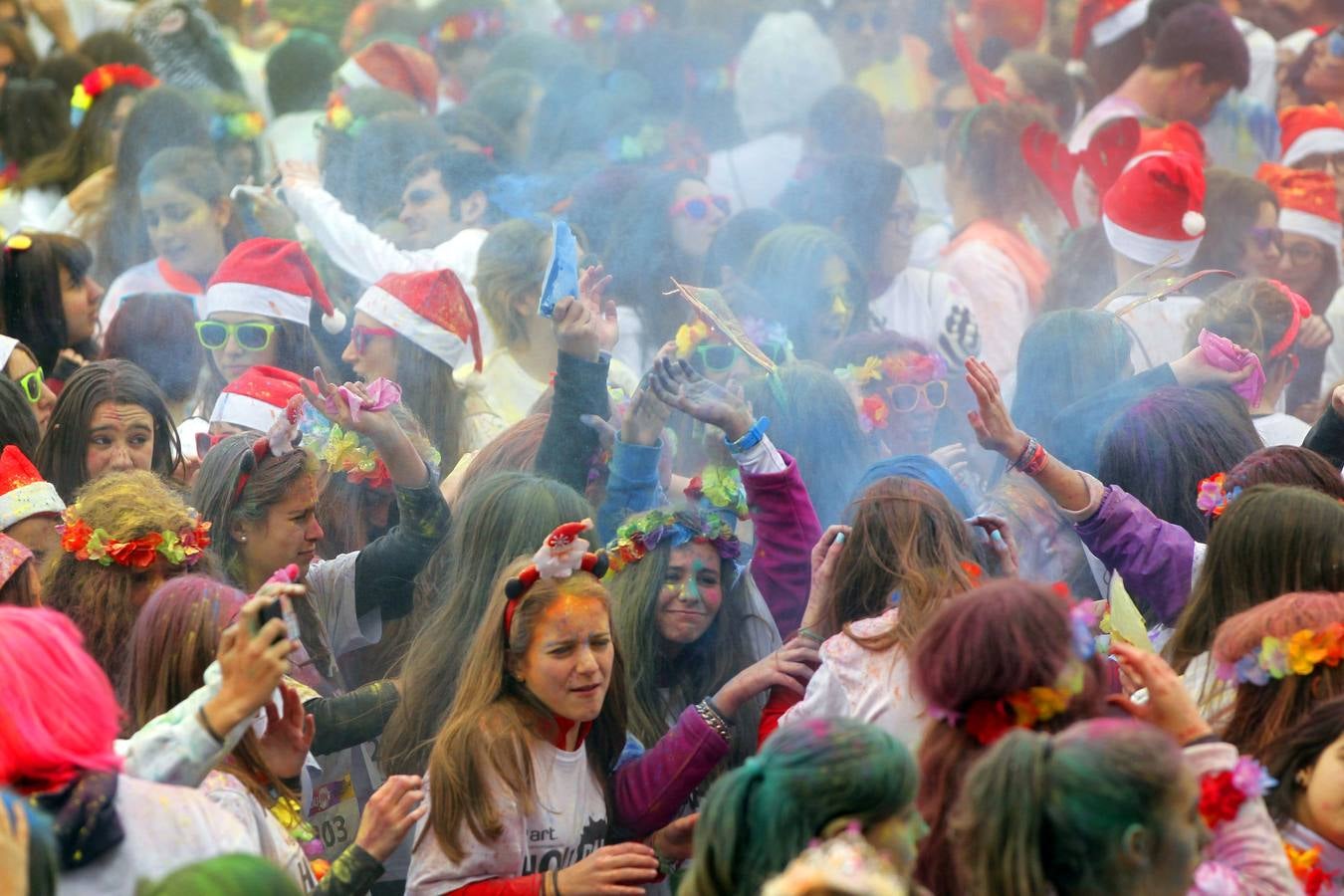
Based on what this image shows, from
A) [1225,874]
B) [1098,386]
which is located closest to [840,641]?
[1225,874]

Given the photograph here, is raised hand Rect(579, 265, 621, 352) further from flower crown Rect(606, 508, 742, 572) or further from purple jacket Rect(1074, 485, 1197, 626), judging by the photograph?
purple jacket Rect(1074, 485, 1197, 626)

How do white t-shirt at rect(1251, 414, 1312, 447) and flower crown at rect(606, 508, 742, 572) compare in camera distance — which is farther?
white t-shirt at rect(1251, 414, 1312, 447)

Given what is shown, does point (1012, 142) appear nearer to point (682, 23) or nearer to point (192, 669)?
point (682, 23)

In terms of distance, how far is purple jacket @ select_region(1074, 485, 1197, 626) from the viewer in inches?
162

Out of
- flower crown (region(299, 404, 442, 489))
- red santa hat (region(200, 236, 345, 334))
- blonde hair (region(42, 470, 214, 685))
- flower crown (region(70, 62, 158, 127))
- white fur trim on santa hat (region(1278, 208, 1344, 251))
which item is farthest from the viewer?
flower crown (region(70, 62, 158, 127))

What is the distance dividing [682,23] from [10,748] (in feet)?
30.9

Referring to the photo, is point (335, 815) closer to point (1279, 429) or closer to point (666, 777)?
point (666, 777)

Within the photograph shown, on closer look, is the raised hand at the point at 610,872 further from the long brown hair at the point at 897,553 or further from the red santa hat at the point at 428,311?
the red santa hat at the point at 428,311

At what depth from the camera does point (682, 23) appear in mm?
11336

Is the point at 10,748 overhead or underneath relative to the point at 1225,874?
overhead

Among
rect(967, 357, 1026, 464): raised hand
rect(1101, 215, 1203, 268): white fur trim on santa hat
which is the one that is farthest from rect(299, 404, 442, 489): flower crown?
rect(1101, 215, 1203, 268): white fur trim on santa hat

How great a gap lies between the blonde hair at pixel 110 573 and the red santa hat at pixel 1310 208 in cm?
537

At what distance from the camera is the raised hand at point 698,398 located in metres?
4.21

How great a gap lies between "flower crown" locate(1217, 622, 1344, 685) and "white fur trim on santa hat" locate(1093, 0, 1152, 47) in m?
7.46
